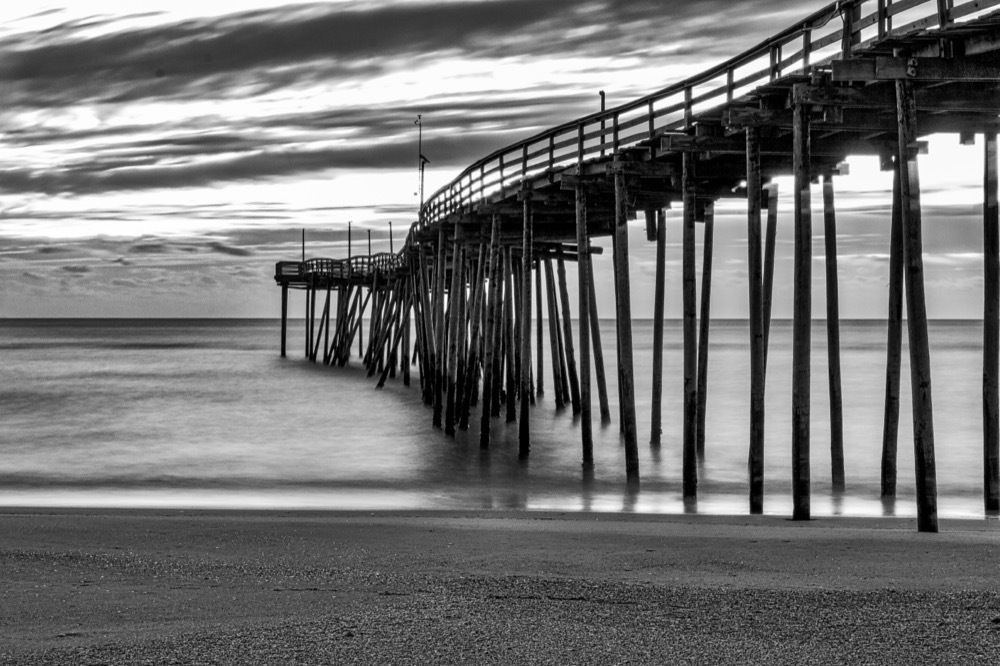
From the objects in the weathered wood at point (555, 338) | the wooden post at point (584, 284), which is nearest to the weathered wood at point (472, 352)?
the weathered wood at point (555, 338)

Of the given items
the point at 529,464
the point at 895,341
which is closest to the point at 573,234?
the point at 529,464

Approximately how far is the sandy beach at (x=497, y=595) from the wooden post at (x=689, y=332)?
349 centimetres

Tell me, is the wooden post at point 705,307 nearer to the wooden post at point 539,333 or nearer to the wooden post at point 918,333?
the wooden post at point 918,333

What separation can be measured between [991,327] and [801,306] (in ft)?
7.74

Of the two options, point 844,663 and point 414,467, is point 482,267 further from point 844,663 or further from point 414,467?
point 844,663

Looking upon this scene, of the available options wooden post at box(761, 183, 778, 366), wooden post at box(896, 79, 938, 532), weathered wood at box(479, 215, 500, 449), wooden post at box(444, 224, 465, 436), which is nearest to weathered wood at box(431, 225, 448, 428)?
wooden post at box(444, 224, 465, 436)

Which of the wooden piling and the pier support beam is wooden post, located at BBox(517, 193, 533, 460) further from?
the wooden piling

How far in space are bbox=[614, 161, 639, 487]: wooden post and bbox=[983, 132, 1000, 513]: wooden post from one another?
412cm

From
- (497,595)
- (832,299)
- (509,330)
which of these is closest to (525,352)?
(509,330)

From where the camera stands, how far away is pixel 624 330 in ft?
44.0

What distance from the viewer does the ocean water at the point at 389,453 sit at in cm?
1316

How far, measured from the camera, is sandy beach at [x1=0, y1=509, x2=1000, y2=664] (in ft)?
15.4

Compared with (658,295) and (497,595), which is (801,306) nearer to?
(497,595)

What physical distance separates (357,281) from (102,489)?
30.7 m
